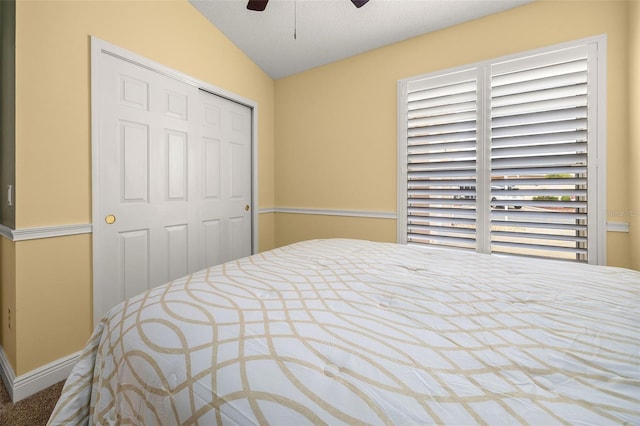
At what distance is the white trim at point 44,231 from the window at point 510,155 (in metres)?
2.37

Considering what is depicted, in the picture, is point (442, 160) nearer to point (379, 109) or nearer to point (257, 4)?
point (379, 109)

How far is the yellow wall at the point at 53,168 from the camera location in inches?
61.4

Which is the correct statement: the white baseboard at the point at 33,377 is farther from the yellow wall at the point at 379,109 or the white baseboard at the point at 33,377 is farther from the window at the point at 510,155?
the window at the point at 510,155

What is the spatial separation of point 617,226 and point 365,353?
219 centimetres

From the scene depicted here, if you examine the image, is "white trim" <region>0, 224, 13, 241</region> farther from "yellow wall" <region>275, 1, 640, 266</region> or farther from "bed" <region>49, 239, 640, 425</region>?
"yellow wall" <region>275, 1, 640, 266</region>

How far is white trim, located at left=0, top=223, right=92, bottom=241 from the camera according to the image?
1.54m

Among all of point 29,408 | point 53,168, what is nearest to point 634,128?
point 53,168

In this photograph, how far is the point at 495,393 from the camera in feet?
Result: 1.66

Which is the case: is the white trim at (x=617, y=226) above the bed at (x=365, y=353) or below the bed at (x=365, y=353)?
above

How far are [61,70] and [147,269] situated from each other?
139 centimetres

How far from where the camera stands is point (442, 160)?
2.38 m

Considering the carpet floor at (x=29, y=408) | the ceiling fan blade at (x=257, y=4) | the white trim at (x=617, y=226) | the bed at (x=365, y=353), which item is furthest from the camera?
the ceiling fan blade at (x=257, y=4)

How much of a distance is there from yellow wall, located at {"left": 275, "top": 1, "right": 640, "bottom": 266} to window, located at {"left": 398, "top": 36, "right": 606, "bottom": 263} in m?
0.08

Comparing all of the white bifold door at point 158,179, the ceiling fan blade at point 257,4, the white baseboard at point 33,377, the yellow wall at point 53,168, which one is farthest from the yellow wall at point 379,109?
the white baseboard at point 33,377
